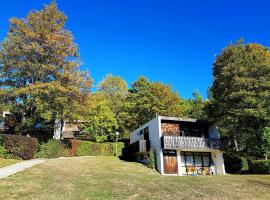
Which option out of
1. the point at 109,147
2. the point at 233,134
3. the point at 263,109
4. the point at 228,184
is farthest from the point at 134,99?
the point at 228,184

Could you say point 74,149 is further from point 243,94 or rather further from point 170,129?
point 243,94

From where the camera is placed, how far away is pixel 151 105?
4816 centimetres

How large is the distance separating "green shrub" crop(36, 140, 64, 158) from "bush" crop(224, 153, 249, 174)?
774 inches

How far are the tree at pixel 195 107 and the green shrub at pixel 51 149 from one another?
2432 centimetres

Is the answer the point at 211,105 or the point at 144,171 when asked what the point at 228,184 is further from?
the point at 211,105

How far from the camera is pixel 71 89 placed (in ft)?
102

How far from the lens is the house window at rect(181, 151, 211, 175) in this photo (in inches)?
→ 1227

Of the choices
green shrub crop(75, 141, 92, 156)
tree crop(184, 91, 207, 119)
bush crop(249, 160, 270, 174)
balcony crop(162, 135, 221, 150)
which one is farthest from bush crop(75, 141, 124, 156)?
bush crop(249, 160, 270, 174)

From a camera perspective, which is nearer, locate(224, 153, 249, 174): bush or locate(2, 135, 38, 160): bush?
locate(2, 135, 38, 160): bush

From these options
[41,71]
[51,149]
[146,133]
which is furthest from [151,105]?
[41,71]

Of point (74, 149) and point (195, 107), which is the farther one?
point (195, 107)

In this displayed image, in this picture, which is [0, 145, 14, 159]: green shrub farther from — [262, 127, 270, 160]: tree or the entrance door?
[262, 127, 270, 160]: tree

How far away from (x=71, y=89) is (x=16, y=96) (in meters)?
5.88

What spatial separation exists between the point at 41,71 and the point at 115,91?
86.3ft
